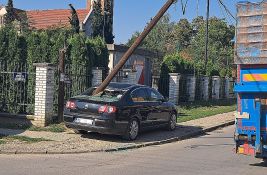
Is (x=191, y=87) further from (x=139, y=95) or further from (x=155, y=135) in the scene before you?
(x=139, y=95)

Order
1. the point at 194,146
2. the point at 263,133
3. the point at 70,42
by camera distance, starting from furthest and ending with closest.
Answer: the point at 70,42
the point at 194,146
the point at 263,133

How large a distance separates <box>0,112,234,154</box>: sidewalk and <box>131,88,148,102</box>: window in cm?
113

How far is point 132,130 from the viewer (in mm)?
13195

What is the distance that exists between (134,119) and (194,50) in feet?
192

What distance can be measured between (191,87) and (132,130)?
59.2ft

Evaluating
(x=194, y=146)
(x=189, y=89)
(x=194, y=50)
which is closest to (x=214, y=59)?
(x=194, y=50)

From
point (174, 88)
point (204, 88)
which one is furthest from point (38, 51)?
point (204, 88)

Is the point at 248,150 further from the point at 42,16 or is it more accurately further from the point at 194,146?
the point at 42,16

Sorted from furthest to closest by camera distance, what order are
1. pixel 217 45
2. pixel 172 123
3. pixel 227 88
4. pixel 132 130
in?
pixel 217 45 < pixel 227 88 < pixel 172 123 < pixel 132 130

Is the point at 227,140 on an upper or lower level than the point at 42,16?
lower

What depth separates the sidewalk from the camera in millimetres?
11078

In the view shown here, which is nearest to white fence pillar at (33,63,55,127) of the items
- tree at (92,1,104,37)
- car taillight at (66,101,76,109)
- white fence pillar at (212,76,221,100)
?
car taillight at (66,101,76,109)

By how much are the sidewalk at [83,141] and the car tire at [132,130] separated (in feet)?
0.54

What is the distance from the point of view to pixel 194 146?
13.3 m
